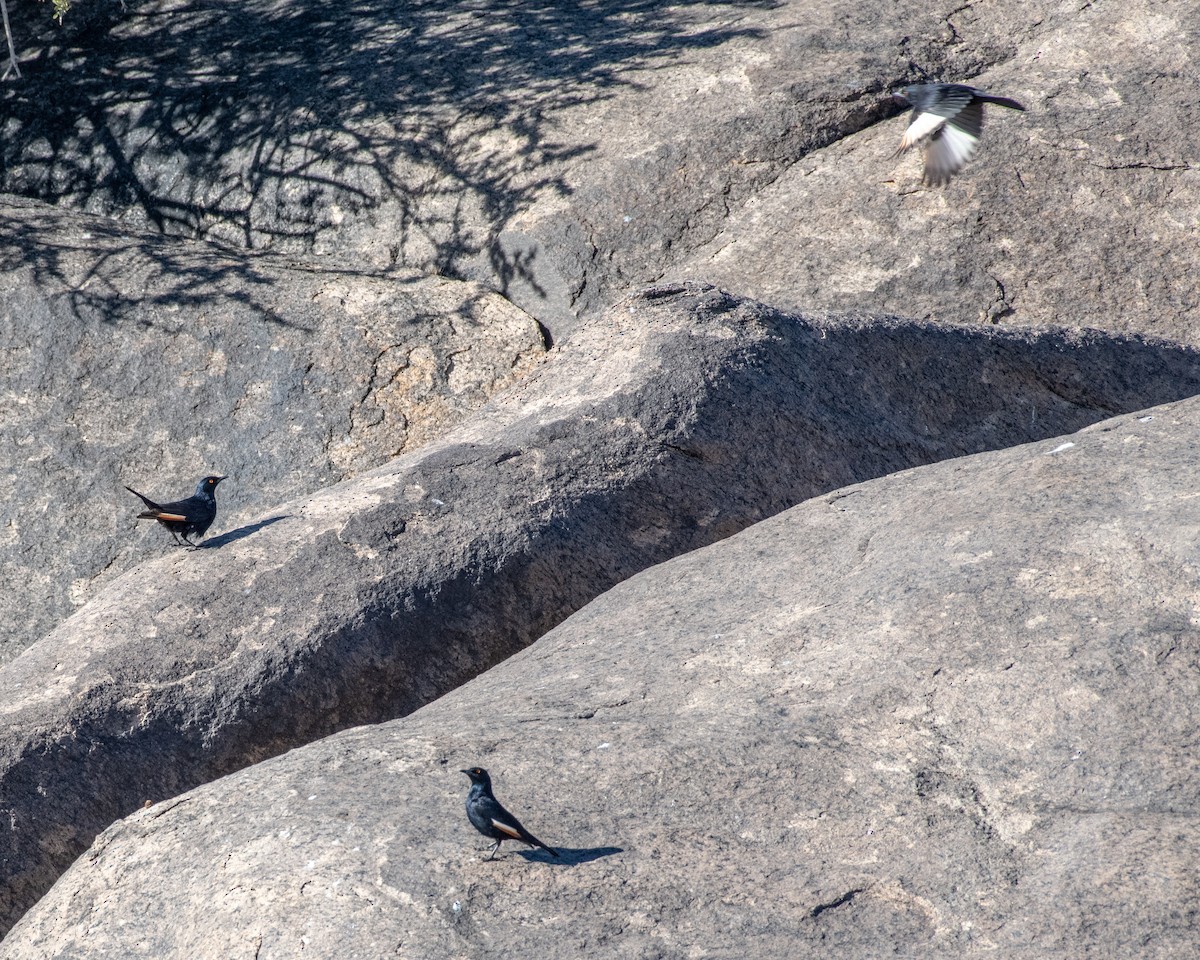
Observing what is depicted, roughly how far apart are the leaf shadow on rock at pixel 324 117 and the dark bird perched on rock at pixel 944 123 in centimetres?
189

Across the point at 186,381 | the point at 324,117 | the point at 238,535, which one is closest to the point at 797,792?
the point at 238,535

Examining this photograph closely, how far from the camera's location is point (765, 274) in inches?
285

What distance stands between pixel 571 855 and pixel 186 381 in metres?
4.38

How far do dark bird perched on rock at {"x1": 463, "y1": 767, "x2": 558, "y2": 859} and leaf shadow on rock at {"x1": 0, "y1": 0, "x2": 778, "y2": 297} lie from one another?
4636 mm

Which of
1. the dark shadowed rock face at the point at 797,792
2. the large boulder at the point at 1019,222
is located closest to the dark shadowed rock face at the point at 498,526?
the dark shadowed rock face at the point at 797,792

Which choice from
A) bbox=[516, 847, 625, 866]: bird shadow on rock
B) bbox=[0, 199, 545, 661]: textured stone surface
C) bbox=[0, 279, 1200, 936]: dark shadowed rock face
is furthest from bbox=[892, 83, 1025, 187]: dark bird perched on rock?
bbox=[516, 847, 625, 866]: bird shadow on rock

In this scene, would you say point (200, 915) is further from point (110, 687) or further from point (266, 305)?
point (266, 305)

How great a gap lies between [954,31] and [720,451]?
4.41 m

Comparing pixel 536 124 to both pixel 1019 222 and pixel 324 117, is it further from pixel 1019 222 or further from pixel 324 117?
pixel 1019 222

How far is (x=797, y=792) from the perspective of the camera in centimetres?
362

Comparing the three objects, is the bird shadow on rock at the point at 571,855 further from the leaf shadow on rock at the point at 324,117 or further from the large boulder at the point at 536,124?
the leaf shadow on rock at the point at 324,117

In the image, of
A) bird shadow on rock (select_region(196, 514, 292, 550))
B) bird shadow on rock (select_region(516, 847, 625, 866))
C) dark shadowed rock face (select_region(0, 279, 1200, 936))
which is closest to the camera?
bird shadow on rock (select_region(516, 847, 625, 866))

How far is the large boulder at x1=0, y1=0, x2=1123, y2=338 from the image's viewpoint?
299 inches

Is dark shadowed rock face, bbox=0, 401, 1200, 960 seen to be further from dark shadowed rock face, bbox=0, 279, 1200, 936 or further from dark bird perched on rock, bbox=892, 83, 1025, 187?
dark bird perched on rock, bbox=892, 83, 1025, 187
